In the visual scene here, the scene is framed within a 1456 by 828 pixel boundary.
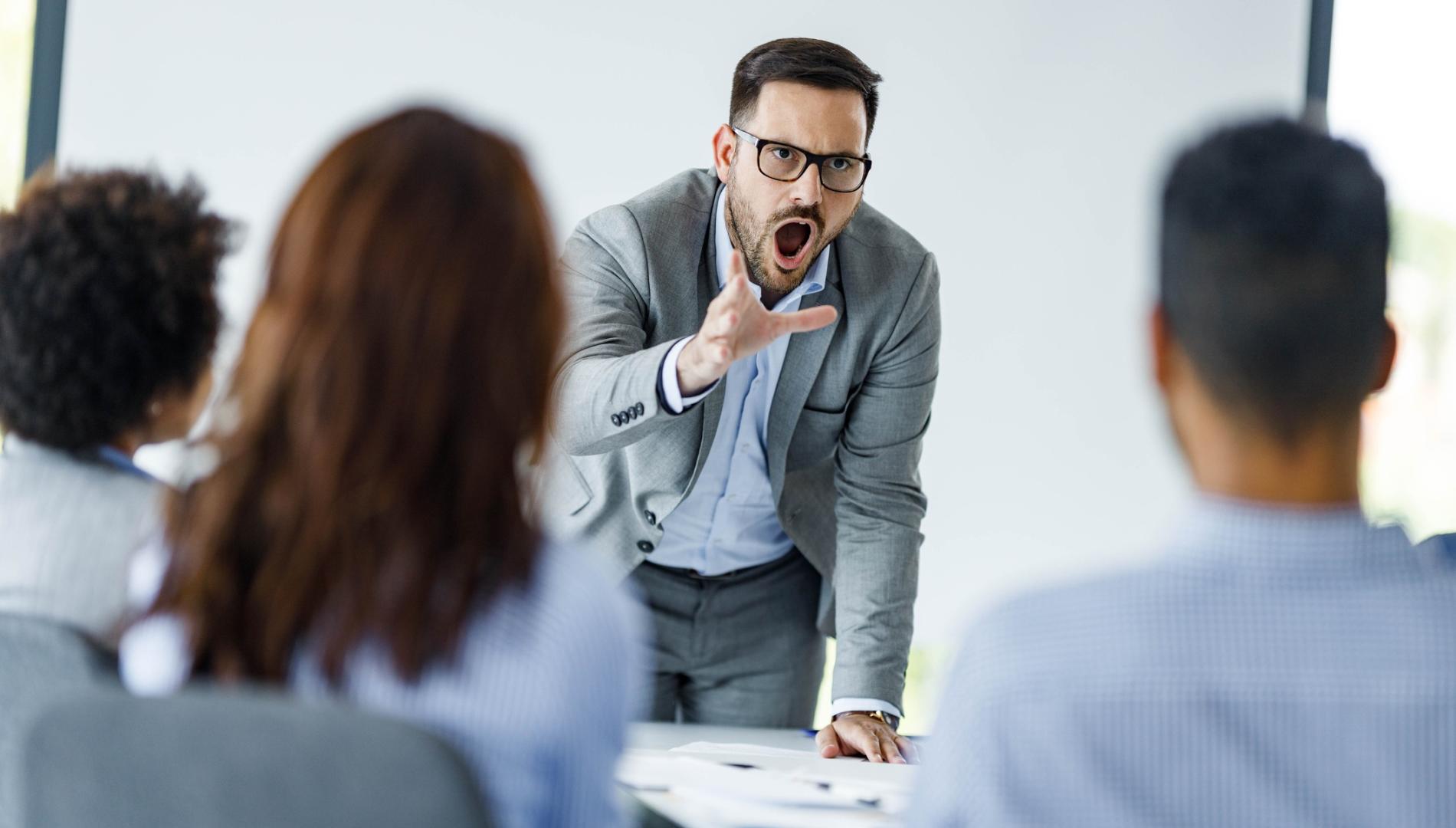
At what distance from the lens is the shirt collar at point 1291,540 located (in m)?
0.92

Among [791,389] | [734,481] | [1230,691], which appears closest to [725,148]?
[791,389]

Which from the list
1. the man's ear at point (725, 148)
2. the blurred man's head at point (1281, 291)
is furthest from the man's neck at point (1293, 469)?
→ the man's ear at point (725, 148)

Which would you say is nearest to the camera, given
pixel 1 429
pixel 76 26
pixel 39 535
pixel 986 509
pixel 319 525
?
pixel 319 525

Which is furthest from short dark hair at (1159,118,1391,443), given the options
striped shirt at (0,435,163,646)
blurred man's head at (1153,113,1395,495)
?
striped shirt at (0,435,163,646)

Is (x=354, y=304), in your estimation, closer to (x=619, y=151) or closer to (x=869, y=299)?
(x=869, y=299)

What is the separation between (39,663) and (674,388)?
1154 millimetres

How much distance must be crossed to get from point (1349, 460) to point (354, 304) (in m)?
0.72

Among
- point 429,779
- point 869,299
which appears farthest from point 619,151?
point 429,779

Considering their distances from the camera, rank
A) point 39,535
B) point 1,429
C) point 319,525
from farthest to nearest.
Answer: point 1,429 < point 39,535 < point 319,525

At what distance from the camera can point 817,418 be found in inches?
96.8

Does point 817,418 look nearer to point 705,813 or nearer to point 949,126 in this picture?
point 705,813

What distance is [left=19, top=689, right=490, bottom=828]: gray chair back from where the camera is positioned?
32.1 inches

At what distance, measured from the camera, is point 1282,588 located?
3.02 feet


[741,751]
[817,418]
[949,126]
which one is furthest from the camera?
[949,126]
